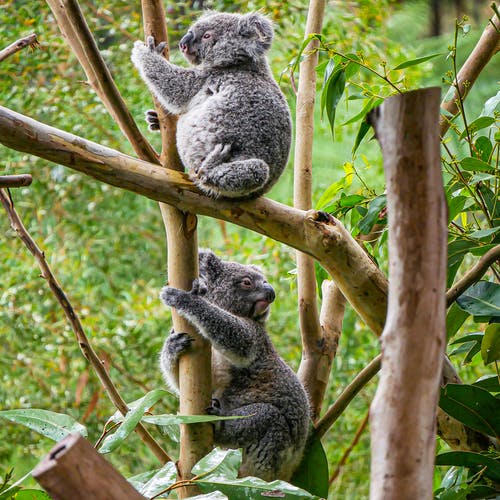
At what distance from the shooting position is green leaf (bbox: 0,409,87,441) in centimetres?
129

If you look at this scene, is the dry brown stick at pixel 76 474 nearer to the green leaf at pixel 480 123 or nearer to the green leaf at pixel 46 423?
the green leaf at pixel 46 423

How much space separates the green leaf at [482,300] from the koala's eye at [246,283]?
2.69 feet

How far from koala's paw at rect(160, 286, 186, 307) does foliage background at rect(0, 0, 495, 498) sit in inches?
60.6

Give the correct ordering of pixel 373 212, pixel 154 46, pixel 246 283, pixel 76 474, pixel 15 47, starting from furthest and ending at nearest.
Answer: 1. pixel 246 283
2. pixel 154 46
3. pixel 373 212
4. pixel 15 47
5. pixel 76 474

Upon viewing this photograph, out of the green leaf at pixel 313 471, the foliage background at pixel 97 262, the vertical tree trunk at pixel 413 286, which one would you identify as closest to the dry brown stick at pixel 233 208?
the green leaf at pixel 313 471

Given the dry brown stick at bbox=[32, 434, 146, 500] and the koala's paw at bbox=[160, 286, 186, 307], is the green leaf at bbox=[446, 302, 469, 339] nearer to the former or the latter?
the koala's paw at bbox=[160, 286, 186, 307]

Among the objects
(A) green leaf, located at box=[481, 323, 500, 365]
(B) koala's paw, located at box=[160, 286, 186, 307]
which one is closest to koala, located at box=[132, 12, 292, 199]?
(B) koala's paw, located at box=[160, 286, 186, 307]

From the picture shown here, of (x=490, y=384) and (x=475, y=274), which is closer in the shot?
(x=475, y=274)

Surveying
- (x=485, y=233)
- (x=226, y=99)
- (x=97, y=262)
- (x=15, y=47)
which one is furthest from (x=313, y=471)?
(x=97, y=262)

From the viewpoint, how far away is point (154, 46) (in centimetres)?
196

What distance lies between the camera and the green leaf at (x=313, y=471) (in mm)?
1923

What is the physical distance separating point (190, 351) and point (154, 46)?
0.82 meters

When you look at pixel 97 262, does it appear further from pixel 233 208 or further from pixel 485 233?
pixel 485 233

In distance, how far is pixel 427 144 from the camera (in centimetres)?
85
